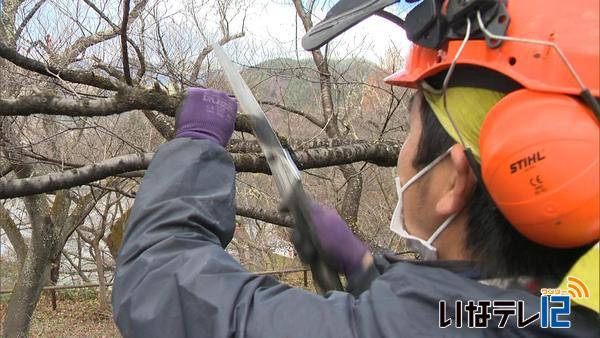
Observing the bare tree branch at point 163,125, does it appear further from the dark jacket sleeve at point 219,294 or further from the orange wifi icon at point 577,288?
the orange wifi icon at point 577,288

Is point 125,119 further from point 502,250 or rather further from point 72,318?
point 502,250

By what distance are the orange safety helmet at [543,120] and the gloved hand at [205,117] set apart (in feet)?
2.27

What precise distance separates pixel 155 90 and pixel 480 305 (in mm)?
2085

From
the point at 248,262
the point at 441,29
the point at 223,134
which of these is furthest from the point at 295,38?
the point at 248,262

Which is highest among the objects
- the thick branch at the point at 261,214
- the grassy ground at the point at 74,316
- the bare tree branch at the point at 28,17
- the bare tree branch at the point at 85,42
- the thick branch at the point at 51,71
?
the bare tree branch at the point at 28,17

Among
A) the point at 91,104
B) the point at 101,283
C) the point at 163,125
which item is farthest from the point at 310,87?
the point at 101,283

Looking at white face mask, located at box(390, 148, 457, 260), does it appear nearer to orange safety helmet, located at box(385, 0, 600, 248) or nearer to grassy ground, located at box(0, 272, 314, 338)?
orange safety helmet, located at box(385, 0, 600, 248)

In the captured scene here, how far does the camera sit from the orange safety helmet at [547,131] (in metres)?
0.82

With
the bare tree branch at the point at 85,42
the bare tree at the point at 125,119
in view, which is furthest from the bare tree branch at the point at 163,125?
the bare tree branch at the point at 85,42

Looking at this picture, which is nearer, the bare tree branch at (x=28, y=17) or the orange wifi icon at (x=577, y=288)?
the orange wifi icon at (x=577, y=288)

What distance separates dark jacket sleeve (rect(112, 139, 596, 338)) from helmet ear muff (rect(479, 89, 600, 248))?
5.6 inches

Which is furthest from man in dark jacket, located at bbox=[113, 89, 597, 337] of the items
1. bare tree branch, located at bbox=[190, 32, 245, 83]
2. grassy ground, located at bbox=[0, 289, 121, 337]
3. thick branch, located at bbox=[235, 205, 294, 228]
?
grassy ground, located at bbox=[0, 289, 121, 337]

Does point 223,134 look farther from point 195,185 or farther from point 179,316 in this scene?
point 179,316

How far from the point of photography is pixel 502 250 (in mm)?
962
